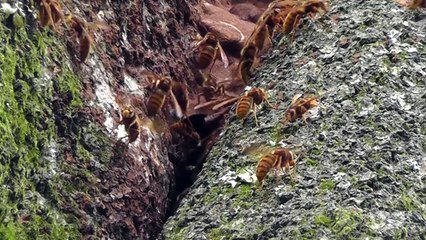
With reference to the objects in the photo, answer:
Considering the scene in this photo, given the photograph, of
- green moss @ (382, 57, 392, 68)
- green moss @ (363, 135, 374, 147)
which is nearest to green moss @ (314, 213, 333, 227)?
green moss @ (363, 135, 374, 147)

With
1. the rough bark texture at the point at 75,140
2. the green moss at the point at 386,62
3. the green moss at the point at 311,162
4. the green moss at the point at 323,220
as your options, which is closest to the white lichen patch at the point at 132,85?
the rough bark texture at the point at 75,140

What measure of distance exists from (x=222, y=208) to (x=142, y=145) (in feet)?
1.78

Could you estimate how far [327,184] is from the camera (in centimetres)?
307

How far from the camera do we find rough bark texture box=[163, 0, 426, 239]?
116 inches

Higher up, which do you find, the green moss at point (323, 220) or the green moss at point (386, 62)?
the green moss at point (323, 220)

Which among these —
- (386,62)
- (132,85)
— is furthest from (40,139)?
(386,62)

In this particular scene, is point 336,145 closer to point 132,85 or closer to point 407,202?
point 407,202

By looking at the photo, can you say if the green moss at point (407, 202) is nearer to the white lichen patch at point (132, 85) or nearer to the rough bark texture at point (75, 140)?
the rough bark texture at point (75, 140)

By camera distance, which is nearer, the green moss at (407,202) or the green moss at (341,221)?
the green moss at (341,221)

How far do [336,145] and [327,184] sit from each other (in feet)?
0.83

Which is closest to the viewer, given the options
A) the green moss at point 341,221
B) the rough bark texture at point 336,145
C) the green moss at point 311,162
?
the green moss at point 341,221

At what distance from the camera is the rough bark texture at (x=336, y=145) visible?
294 centimetres

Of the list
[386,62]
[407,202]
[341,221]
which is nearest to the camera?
[341,221]

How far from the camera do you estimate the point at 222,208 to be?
3.16 metres
